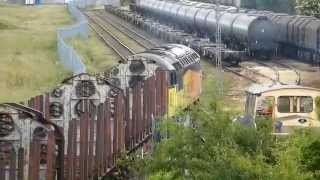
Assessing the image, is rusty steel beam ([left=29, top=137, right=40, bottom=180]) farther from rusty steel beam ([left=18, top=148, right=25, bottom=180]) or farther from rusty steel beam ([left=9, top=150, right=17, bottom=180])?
rusty steel beam ([left=9, top=150, right=17, bottom=180])

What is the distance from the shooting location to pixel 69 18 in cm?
8731

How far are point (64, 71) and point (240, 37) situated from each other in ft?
41.3

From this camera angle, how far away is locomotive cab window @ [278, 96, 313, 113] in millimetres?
16016

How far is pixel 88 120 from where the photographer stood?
13891mm

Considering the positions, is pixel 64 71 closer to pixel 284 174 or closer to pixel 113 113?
pixel 113 113

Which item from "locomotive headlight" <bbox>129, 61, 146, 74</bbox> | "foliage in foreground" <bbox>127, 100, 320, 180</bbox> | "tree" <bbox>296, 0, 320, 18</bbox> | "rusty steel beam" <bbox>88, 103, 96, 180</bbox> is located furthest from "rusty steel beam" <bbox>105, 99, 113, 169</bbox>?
"tree" <bbox>296, 0, 320, 18</bbox>

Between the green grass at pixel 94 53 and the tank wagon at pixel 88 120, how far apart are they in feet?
58.8

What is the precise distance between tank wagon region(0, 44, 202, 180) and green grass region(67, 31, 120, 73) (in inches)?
706

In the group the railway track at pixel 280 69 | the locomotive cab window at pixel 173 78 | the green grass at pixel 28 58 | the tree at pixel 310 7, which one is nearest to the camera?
the locomotive cab window at pixel 173 78

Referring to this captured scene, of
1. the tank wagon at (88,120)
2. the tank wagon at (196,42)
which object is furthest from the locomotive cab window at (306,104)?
the tank wagon at (196,42)

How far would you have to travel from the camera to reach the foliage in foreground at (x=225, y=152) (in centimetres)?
851

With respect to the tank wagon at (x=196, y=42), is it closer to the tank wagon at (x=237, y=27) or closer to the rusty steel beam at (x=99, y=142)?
the tank wagon at (x=237, y=27)

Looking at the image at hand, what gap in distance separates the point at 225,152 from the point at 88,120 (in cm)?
553

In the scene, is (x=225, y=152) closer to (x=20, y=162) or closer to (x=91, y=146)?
(x=20, y=162)
